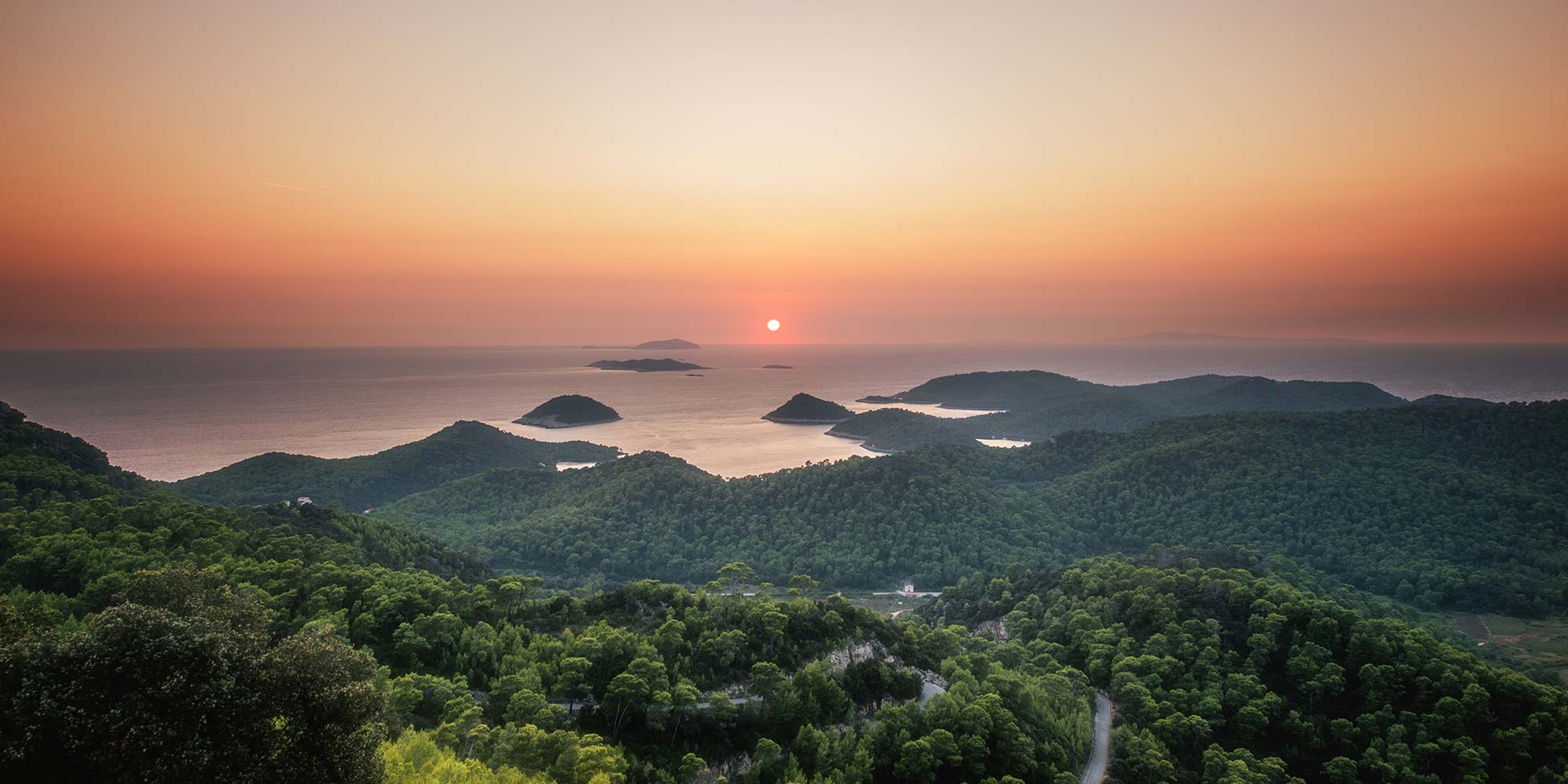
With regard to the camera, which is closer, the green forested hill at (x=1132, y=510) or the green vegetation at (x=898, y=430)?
the green forested hill at (x=1132, y=510)

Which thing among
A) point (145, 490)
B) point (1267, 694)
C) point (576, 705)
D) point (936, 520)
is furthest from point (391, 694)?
point (936, 520)

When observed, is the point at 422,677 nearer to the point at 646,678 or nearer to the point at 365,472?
the point at 646,678

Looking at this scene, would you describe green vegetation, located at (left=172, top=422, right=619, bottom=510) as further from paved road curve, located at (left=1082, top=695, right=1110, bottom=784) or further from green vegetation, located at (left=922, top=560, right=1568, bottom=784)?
paved road curve, located at (left=1082, top=695, right=1110, bottom=784)

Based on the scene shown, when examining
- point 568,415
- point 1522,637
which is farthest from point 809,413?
point 1522,637

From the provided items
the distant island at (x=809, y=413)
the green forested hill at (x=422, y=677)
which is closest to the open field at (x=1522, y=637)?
the green forested hill at (x=422, y=677)

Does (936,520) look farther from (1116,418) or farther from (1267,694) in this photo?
(1116,418)

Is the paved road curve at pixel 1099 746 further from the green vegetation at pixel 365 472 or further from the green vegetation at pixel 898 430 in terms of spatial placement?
the green vegetation at pixel 898 430
